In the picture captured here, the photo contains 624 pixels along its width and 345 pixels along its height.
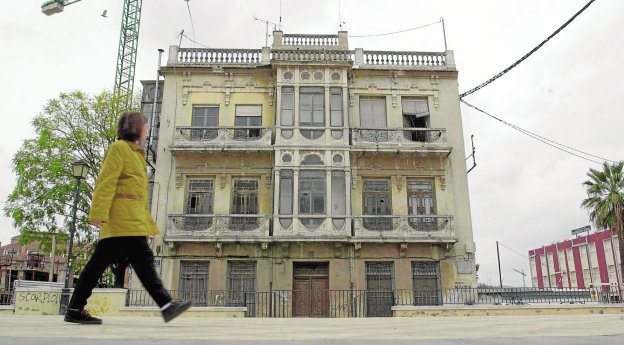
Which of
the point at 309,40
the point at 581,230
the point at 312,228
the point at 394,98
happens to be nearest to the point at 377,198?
the point at 312,228

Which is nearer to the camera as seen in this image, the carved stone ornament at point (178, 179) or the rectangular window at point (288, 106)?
the carved stone ornament at point (178, 179)

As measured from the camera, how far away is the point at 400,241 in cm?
2200

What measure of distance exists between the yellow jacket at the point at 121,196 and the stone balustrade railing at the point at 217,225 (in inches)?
693

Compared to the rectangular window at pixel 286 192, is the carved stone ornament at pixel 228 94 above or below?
above

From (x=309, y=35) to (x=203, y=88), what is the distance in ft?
18.9

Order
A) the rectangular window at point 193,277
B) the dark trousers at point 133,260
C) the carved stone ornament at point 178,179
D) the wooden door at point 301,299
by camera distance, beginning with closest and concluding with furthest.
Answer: the dark trousers at point 133,260
the wooden door at point 301,299
the rectangular window at point 193,277
the carved stone ornament at point 178,179

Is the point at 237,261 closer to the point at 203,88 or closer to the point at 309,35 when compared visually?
the point at 203,88

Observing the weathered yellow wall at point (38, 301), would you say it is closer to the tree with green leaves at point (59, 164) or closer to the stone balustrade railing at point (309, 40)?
the tree with green leaves at point (59, 164)

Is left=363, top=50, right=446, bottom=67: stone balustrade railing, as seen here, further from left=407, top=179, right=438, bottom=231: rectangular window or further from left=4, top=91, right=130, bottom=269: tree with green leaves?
left=4, top=91, right=130, bottom=269: tree with green leaves

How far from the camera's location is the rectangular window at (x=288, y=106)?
2384cm

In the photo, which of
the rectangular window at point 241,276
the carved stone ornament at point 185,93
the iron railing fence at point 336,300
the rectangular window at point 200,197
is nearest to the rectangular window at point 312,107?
the rectangular window at point 200,197

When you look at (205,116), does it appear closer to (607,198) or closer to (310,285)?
(310,285)

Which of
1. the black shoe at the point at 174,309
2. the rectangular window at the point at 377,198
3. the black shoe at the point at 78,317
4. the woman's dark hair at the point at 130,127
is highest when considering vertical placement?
the rectangular window at the point at 377,198

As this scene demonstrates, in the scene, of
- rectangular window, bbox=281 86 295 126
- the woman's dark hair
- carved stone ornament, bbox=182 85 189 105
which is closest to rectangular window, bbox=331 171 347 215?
rectangular window, bbox=281 86 295 126
